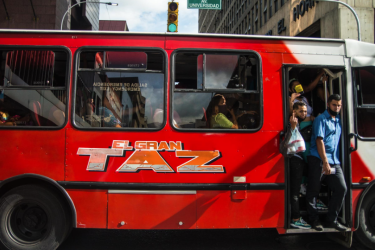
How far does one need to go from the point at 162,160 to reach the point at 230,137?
3.26 ft

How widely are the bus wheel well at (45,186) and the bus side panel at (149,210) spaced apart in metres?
0.53

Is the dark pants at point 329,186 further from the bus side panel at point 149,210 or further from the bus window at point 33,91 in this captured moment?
the bus window at point 33,91

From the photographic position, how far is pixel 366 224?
4152mm

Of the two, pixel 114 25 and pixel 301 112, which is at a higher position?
pixel 114 25

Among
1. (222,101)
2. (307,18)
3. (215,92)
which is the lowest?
(222,101)

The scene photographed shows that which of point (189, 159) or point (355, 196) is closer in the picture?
point (189, 159)

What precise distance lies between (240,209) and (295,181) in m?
0.87

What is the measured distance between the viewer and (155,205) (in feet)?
12.9

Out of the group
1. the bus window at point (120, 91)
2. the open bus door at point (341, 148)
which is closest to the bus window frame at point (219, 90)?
the bus window at point (120, 91)

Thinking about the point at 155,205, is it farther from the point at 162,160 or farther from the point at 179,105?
the point at 179,105

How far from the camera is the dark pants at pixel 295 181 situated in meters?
4.04

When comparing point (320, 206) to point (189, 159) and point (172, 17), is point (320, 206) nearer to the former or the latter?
point (189, 159)

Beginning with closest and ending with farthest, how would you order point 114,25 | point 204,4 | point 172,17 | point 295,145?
point 295,145, point 172,17, point 204,4, point 114,25

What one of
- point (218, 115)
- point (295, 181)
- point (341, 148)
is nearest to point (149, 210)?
point (218, 115)
